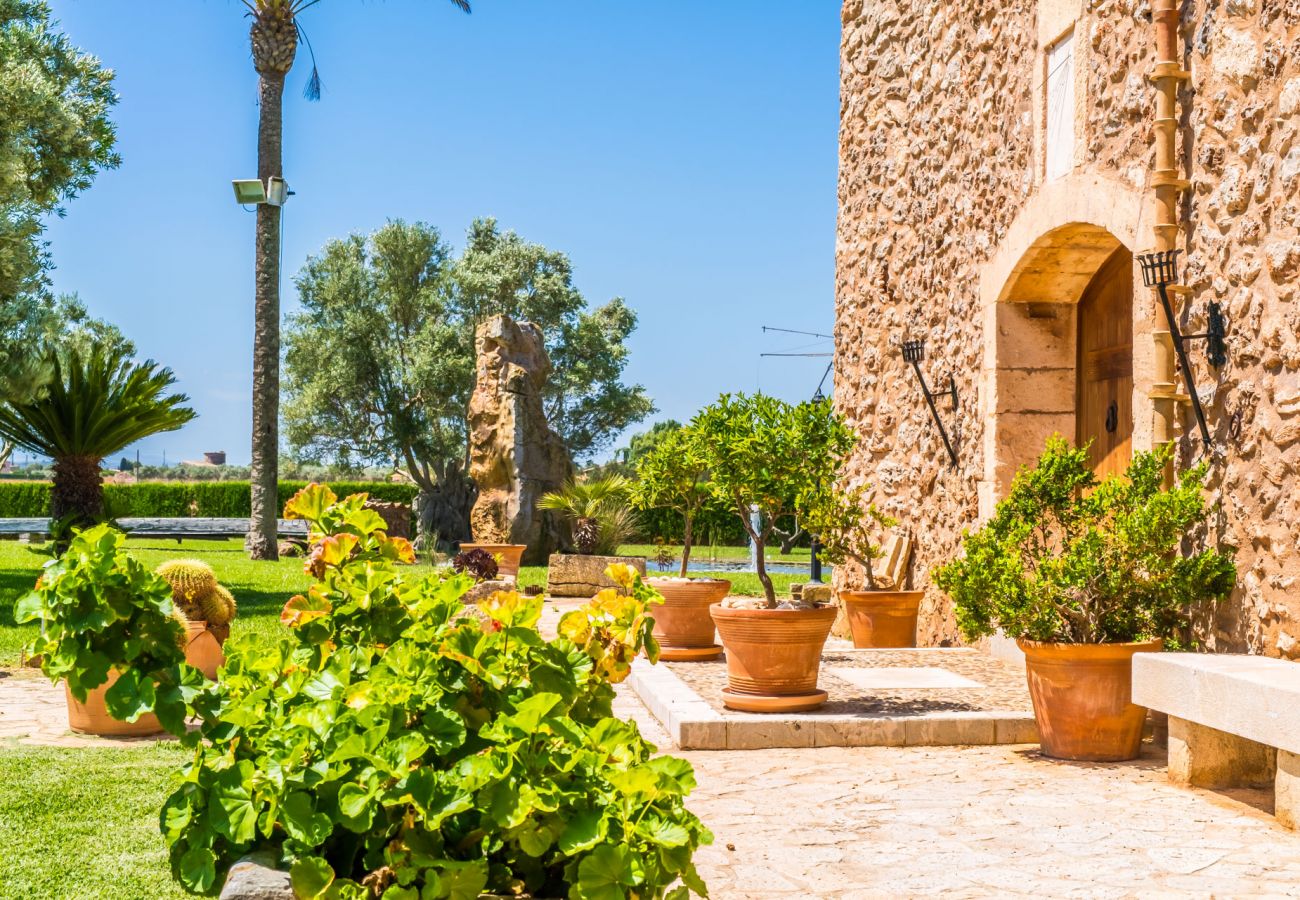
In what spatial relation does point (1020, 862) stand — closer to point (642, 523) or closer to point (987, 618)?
point (987, 618)

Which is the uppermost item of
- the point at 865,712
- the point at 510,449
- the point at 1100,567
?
the point at 510,449

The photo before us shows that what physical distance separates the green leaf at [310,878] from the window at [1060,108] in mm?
5698

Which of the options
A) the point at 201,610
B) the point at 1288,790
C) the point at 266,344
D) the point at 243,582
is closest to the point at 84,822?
the point at 201,610

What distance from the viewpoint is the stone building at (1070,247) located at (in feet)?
15.5

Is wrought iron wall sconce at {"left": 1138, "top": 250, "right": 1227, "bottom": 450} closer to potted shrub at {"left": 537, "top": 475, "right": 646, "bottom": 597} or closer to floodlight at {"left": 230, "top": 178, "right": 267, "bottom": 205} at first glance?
potted shrub at {"left": 537, "top": 475, "right": 646, "bottom": 597}

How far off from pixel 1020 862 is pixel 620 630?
1.72 metres

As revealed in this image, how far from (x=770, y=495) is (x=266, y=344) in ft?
39.4

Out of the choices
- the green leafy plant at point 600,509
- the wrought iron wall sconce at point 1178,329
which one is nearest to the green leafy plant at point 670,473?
the wrought iron wall sconce at point 1178,329

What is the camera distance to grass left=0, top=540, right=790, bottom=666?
8.60 meters

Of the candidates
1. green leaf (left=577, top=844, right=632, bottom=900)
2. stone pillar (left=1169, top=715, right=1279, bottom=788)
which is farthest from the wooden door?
green leaf (left=577, top=844, right=632, bottom=900)

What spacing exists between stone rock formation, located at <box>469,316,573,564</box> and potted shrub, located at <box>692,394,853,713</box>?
34.3 feet

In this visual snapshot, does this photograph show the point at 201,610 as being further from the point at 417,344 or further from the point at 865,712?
the point at 417,344

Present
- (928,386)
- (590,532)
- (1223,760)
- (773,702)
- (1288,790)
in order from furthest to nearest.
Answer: (590,532), (928,386), (773,702), (1223,760), (1288,790)

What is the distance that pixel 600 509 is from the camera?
1525 cm
